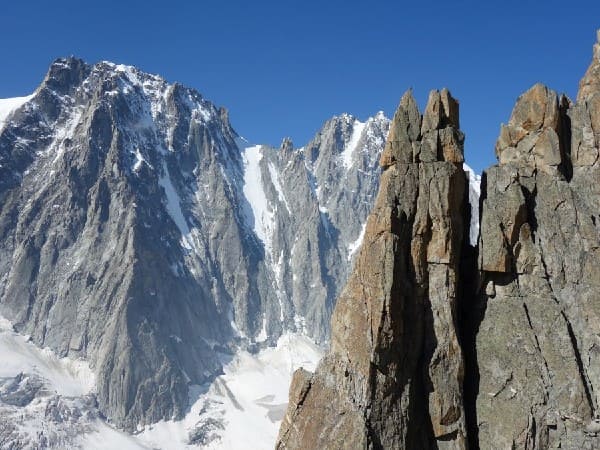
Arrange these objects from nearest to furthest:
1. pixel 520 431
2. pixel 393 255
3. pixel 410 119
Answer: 1. pixel 520 431
2. pixel 393 255
3. pixel 410 119

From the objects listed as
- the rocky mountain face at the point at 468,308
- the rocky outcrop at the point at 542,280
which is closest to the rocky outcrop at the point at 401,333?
the rocky mountain face at the point at 468,308

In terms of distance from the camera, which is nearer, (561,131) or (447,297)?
(447,297)

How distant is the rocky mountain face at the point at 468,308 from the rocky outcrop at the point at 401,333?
5 cm

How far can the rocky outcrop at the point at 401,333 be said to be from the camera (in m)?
23.6

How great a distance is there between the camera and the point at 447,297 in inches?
982

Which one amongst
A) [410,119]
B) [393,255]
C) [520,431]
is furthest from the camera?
[410,119]

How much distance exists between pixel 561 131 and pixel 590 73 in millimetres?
4497

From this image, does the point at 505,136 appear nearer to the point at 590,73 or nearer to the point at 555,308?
the point at 590,73

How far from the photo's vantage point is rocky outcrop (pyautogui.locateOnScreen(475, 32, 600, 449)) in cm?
2319

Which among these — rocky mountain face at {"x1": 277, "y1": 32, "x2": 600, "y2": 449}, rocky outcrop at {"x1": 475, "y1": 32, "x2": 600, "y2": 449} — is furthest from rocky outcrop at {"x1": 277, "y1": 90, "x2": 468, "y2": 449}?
rocky outcrop at {"x1": 475, "y1": 32, "x2": 600, "y2": 449}

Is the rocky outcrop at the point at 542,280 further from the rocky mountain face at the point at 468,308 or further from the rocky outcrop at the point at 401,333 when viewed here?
the rocky outcrop at the point at 401,333

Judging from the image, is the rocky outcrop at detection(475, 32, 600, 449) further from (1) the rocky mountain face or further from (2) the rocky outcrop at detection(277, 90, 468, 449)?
(2) the rocky outcrop at detection(277, 90, 468, 449)

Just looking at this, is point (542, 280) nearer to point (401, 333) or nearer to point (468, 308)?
point (468, 308)

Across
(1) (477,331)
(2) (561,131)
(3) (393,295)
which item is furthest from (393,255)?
(2) (561,131)
